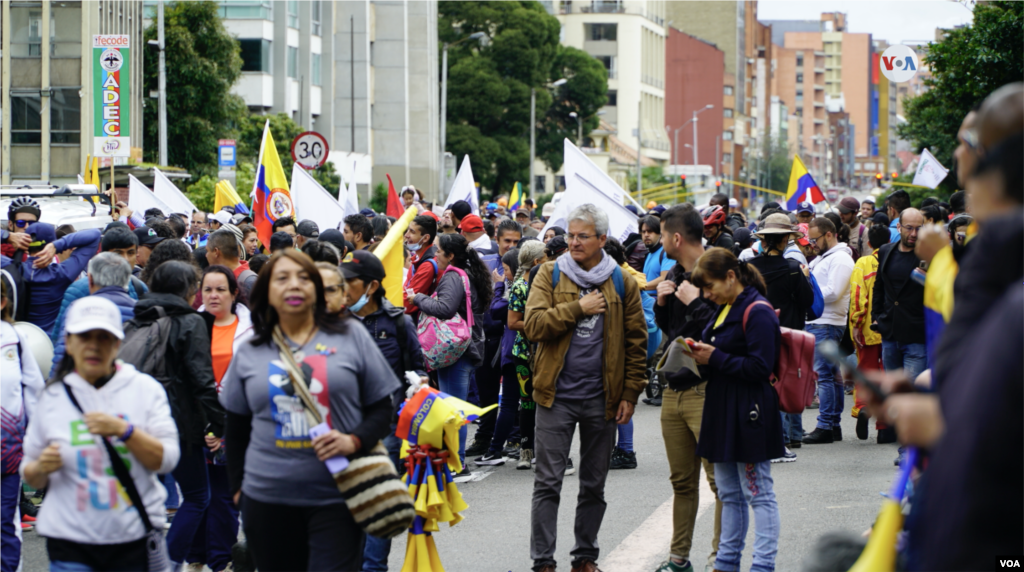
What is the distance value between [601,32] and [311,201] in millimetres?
99580

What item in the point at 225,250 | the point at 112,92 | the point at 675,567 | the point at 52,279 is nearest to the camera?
the point at 675,567

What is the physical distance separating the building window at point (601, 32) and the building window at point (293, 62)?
63.9 m

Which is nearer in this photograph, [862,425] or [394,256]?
[394,256]

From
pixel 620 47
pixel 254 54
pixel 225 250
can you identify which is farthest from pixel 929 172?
pixel 620 47

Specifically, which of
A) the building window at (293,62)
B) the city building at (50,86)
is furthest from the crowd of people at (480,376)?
the building window at (293,62)

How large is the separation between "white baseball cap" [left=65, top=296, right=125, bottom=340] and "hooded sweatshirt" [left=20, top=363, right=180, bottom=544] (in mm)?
196

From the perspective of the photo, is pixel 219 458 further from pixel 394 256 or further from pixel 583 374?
pixel 583 374

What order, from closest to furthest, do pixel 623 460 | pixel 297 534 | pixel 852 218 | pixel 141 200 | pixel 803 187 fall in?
pixel 297 534
pixel 623 460
pixel 852 218
pixel 141 200
pixel 803 187

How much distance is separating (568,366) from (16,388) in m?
2.74

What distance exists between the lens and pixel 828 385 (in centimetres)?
1031

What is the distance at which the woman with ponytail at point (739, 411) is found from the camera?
5.77m

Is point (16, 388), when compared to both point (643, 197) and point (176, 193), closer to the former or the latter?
point (176, 193)

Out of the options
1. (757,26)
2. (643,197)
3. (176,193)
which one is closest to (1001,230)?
(176,193)

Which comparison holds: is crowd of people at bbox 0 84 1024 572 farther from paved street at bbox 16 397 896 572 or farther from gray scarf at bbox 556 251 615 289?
paved street at bbox 16 397 896 572
